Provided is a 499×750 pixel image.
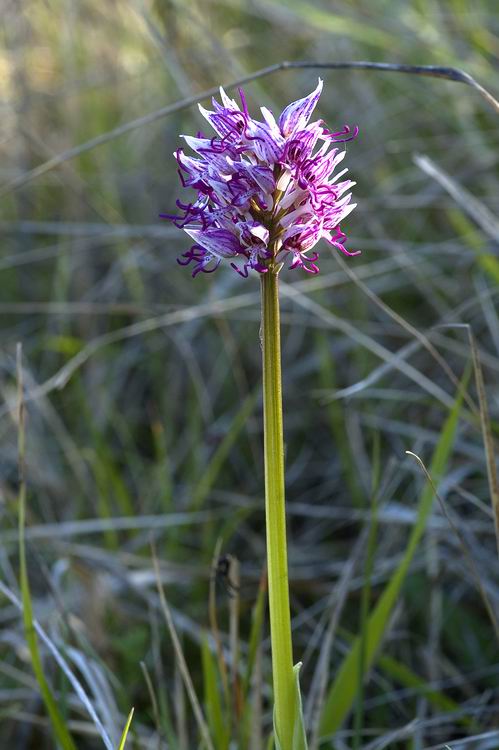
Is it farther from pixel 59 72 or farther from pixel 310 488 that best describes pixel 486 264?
pixel 59 72

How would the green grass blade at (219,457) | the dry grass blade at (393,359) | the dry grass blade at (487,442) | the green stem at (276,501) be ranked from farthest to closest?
the green grass blade at (219,457) < the dry grass blade at (393,359) < the dry grass blade at (487,442) < the green stem at (276,501)

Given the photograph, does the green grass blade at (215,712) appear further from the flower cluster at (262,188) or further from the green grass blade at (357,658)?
the flower cluster at (262,188)

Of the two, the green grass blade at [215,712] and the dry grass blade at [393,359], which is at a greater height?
the dry grass blade at [393,359]

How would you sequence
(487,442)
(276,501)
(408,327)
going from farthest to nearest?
(408,327), (487,442), (276,501)

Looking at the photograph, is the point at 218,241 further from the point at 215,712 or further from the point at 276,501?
the point at 215,712

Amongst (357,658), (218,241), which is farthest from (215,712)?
(218,241)

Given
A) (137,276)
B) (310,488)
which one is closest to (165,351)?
(137,276)

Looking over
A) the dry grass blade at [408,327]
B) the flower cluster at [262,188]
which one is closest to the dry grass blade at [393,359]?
the dry grass blade at [408,327]
